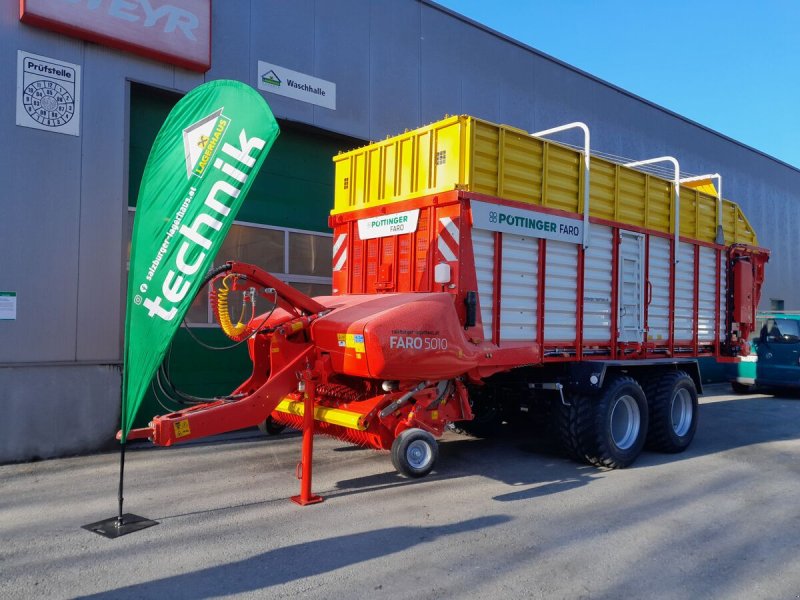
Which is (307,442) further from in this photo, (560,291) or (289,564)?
(560,291)

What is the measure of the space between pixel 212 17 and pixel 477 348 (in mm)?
6033

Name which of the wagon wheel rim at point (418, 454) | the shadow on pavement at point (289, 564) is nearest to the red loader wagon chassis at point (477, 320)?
the wagon wheel rim at point (418, 454)

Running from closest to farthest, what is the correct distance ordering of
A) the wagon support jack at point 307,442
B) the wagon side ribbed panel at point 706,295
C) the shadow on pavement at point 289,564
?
the shadow on pavement at point 289,564 < the wagon support jack at point 307,442 < the wagon side ribbed panel at point 706,295

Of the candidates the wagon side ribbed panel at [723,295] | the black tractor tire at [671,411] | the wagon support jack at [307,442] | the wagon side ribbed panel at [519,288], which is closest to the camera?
the wagon support jack at [307,442]

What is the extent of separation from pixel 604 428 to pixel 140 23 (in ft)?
24.1

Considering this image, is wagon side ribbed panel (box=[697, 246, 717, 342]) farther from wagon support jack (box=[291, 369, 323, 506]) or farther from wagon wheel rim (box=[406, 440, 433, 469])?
wagon support jack (box=[291, 369, 323, 506])

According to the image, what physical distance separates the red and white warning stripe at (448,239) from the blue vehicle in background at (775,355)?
10517 millimetres

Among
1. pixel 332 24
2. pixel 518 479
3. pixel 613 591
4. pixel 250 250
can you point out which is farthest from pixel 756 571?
pixel 332 24

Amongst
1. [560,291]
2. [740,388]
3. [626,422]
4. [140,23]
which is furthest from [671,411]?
[740,388]

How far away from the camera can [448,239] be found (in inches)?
244

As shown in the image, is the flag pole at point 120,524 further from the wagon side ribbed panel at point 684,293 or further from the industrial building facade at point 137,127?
the wagon side ribbed panel at point 684,293

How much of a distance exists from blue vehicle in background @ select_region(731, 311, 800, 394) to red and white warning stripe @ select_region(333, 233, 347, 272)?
10.4 metres

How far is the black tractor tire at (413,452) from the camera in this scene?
5.47 m

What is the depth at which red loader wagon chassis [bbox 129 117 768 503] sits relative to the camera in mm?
5539
